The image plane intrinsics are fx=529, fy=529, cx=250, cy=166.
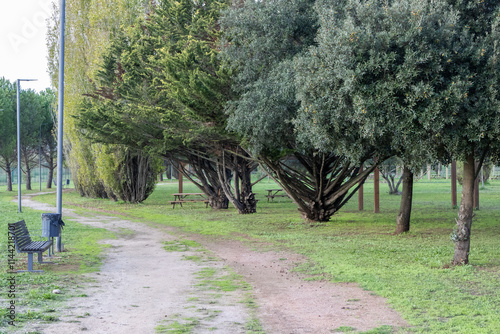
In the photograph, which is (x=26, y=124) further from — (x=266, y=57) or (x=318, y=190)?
(x=266, y=57)

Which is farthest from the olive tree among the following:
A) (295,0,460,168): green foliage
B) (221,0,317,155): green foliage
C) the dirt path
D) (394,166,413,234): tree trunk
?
(394,166,413,234): tree trunk

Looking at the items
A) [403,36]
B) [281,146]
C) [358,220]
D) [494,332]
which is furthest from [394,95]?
[358,220]

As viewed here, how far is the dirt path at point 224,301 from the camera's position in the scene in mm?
6246

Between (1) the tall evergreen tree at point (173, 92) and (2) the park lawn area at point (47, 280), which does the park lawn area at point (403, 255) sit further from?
(2) the park lawn area at point (47, 280)

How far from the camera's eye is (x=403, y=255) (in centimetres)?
1153

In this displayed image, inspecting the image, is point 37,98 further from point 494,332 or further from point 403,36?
point 494,332

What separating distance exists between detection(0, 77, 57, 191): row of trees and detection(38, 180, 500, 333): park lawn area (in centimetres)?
3144

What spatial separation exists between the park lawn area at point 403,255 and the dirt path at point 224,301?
0.49 m

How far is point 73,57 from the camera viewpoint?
3531 cm

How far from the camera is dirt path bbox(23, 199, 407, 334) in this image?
6.25 metres

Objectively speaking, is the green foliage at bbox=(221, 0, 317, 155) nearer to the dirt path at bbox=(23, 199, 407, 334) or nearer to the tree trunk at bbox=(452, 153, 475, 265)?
the dirt path at bbox=(23, 199, 407, 334)

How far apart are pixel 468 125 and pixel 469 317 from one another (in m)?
4.36

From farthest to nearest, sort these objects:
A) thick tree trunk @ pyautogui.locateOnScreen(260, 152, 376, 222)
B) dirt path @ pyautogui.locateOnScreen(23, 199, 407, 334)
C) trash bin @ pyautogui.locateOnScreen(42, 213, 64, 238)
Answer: thick tree trunk @ pyautogui.locateOnScreen(260, 152, 376, 222) → trash bin @ pyautogui.locateOnScreen(42, 213, 64, 238) → dirt path @ pyautogui.locateOnScreen(23, 199, 407, 334)

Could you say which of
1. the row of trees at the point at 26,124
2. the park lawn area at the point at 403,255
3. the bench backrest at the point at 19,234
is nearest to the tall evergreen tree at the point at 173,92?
the park lawn area at the point at 403,255
